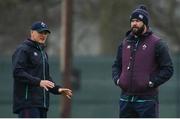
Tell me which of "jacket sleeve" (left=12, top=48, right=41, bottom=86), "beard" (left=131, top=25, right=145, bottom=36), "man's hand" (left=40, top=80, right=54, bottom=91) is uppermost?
"beard" (left=131, top=25, right=145, bottom=36)

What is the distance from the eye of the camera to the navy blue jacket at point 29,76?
32.8ft

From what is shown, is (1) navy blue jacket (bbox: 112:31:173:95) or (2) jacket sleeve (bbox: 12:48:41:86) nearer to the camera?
(2) jacket sleeve (bbox: 12:48:41:86)

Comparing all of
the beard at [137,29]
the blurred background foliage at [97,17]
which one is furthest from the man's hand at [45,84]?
the blurred background foliage at [97,17]

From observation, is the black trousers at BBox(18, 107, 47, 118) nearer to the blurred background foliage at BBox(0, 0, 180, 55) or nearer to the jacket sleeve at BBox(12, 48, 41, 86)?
the jacket sleeve at BBox(12, 48, 41, 86)

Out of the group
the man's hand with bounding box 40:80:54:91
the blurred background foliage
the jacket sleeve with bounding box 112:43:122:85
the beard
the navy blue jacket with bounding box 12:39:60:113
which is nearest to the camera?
the man's hand with bounding box 40:80:54:91

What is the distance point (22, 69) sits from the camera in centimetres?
1002

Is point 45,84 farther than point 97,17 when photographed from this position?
No

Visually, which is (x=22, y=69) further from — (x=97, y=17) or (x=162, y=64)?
(x=97, y=17)

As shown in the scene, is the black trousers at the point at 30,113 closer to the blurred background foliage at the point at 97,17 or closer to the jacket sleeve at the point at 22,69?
the jacket sleeve at the point at 22,69

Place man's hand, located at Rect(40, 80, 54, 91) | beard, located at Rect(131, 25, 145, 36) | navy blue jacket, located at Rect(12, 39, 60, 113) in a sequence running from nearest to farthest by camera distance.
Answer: man's hand, located at Rect(40, 80, 54, 91) → navy blue jacket, located at Rect(12, 39, 60, 113) → beard, located at Rect(131, 25, 145, 36)

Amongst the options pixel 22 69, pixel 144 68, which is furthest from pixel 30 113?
pixel 144 68

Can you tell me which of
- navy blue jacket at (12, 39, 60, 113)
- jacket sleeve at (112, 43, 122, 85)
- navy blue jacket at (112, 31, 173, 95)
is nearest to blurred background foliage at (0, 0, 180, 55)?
jacket sleeve at (112, 43, 122, 85)

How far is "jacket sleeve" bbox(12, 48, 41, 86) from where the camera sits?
992cm

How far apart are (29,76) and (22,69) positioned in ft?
0.49
